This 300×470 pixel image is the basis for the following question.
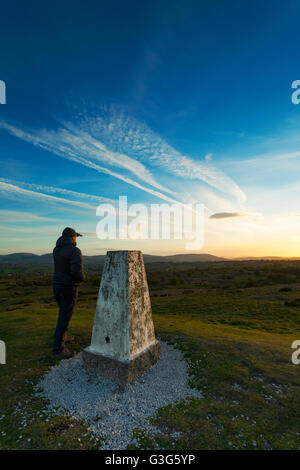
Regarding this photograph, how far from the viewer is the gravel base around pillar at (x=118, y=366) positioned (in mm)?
5574

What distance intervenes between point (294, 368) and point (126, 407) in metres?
4.77

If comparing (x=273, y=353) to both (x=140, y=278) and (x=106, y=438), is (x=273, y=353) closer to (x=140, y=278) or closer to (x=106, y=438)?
(x=140, y=278)

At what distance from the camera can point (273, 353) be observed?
715 centimetres

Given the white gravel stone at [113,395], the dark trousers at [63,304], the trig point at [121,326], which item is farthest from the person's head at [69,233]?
the white gravel stone at [113,395]

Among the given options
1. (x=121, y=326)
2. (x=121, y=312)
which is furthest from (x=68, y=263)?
(x=121, y=326)

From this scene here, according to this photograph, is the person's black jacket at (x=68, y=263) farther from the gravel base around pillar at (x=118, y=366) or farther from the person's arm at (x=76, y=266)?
the gravel base around pillar at (x=118, y=366)

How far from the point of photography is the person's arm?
6.39 meters

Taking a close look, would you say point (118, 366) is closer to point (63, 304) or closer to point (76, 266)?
point (63, 304)

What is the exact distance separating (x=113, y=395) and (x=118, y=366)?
2.02 ft

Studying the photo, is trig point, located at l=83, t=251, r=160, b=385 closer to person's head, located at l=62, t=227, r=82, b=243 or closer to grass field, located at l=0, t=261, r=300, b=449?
person's head, located at l=62, t=227, r=82, b=243

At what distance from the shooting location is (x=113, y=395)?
5.20 m

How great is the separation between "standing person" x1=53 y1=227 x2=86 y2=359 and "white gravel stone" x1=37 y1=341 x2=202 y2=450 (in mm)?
854

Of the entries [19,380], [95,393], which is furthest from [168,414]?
[19,380]

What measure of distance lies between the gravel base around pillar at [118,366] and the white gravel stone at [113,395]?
134 mm
